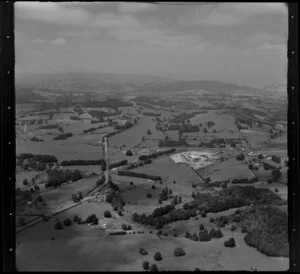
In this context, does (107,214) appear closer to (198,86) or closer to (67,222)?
(67,222)

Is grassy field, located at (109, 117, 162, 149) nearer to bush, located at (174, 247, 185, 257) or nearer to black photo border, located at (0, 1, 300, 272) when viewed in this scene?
bush, located at (174, 247, 185, 257)

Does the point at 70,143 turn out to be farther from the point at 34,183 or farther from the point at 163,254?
the point at 163,254

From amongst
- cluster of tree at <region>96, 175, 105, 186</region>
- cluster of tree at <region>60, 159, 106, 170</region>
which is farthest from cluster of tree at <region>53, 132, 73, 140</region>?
cluster of tree at <region>96, 175, 105, 186</region>

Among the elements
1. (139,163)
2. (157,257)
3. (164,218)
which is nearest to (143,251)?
(157,257)

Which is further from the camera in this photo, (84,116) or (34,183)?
(84,116)

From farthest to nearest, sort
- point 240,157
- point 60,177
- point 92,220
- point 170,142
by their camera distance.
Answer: point 240,157 → point 170,142 → point 60,177 → point 92,220

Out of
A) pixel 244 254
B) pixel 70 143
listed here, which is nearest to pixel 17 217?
pixel 70 143

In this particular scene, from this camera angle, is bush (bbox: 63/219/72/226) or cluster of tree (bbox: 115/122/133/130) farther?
cluster of tree (bbox: 115/122/133/130)
